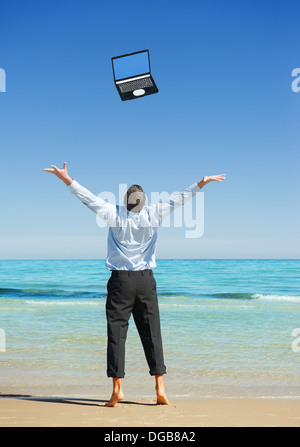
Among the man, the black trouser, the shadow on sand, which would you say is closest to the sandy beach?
the shadow on sand

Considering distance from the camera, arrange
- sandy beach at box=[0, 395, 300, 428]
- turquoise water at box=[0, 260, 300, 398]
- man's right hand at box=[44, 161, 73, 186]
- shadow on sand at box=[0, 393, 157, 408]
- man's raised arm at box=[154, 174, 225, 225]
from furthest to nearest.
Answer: turquoise water at box=[0, 260, 300, 398] < shadow on sand at box=[0, 393, 157, 408] < man's raised arm at box=[154, 174, 225, 225] < man's right hand at box=[44, 161, 73, 186] < sandy beach at box=[0, 395, 300, 428]

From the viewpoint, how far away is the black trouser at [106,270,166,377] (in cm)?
348

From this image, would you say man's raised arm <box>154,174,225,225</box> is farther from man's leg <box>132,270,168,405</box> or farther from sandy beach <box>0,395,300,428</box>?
sandy beach <box>0,395,300,428</box>

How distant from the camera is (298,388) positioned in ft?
14.3

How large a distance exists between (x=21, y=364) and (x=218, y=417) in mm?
2823

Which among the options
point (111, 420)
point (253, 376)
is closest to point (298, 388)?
point (253, 376)

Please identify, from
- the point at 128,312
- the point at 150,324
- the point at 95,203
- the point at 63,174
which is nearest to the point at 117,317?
the point at 128,312

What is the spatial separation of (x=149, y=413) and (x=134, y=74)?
245cm

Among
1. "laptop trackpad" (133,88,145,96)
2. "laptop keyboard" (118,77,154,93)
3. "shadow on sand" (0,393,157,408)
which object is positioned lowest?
"shadow on sand" (0,393,157,408)

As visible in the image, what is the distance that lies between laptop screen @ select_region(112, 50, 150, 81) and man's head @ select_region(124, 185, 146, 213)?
83cm

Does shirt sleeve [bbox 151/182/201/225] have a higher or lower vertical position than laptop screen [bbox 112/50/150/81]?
lower
